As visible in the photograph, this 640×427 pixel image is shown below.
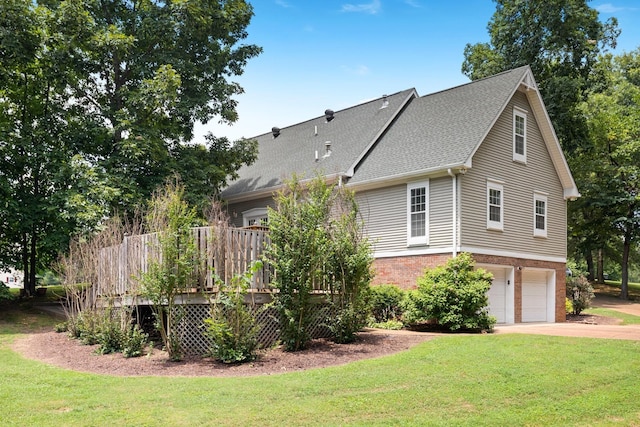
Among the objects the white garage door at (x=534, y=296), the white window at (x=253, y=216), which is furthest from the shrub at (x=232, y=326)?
the white window at (x=253, y=216)

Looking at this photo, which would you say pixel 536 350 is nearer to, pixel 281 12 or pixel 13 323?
pixel 281 12

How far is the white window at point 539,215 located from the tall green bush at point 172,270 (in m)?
13.9

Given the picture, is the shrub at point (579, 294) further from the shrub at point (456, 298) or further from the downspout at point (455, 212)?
the shrub at point (456, 298)

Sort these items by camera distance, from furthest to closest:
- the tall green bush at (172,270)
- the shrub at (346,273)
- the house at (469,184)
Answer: the house at (469,184) → the shrub at (346,273) → the tall green bush at (172,270)

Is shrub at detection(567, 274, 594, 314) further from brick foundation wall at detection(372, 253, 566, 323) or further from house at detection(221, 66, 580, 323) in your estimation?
brick foundation wall at detection(372, 253, 566, 323)

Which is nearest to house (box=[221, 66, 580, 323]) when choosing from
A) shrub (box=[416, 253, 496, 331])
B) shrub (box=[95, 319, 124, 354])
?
shrub (box=[416, 253, 496, 331])

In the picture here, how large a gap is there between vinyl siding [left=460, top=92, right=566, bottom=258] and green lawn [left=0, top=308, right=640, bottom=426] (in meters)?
7.44

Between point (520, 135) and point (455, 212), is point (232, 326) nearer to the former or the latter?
point (455, 212)

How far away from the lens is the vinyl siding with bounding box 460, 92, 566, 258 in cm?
1750

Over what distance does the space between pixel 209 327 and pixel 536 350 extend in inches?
250

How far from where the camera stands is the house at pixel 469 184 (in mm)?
17406

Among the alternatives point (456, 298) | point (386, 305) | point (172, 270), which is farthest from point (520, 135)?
point (172, 270)

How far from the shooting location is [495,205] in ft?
60.6

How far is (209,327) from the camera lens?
412 inches
